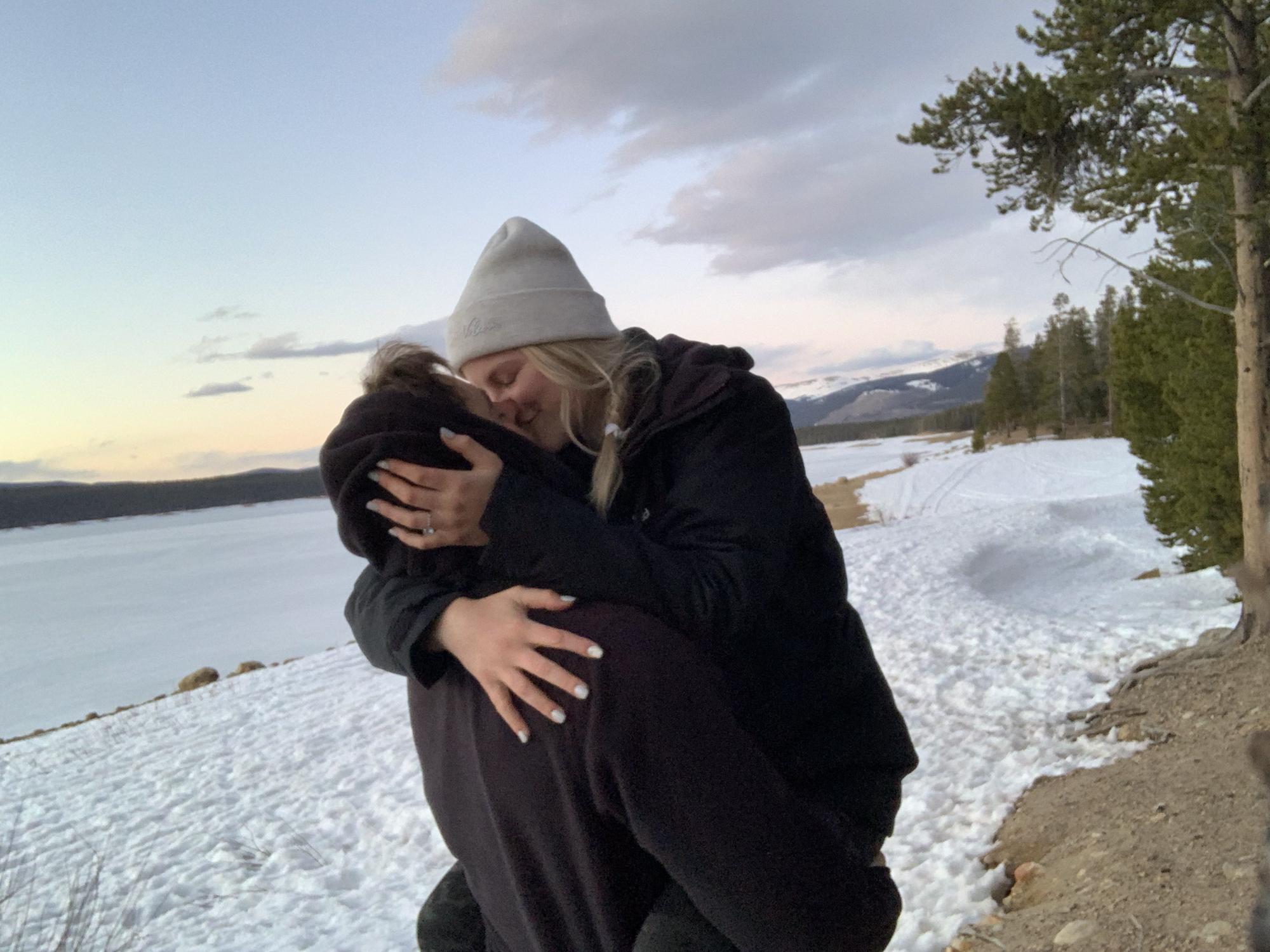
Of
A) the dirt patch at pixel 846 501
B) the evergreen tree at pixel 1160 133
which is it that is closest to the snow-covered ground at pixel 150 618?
the evergreen tree at pixel 1160 133

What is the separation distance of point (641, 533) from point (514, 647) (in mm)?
258

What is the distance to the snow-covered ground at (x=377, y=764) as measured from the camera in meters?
4.91

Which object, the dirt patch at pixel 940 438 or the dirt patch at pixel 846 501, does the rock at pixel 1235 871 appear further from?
A: the dirt patch at pixel 940 438

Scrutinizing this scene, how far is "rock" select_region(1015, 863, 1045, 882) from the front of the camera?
3740 mm

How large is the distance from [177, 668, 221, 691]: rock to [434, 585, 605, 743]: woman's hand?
1517 cm

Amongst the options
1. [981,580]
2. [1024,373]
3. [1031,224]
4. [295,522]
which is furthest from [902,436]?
[1031,224]

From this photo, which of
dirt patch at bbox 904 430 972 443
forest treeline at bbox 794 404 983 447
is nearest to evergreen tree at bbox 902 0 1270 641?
dirt patch at bbox 904 430 972 443

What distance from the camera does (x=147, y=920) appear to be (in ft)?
17.1

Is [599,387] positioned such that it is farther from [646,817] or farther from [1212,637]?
[1212,637]

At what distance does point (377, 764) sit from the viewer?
303 inches

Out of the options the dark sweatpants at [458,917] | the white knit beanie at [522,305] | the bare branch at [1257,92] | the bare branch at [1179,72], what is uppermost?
A: the bare branch at [1179,72]

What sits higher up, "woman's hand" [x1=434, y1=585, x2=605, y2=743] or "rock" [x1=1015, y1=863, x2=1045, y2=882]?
"woman's hand" [x1=434, y1=585, x2=605, y2=743]

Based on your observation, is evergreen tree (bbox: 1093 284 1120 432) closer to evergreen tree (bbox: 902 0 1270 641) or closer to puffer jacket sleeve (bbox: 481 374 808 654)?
evergreen tree (bbox: 902 0 1270 641)

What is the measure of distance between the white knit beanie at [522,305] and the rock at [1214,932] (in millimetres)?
2537
